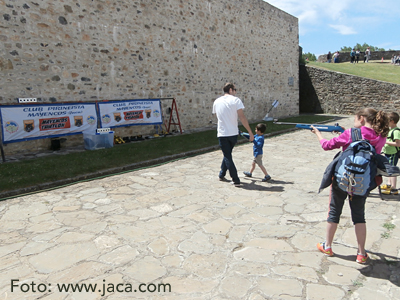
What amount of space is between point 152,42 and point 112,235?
31.9 ft

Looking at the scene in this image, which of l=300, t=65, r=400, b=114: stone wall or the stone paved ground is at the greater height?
l=300, t=65, r=400, b=114: stone wall

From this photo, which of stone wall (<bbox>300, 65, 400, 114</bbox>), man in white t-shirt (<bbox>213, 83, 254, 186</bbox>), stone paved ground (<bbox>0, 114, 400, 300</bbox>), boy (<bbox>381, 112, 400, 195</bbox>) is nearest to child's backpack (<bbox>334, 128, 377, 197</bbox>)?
stone paved ground (<bbox>0, 114, 400, 300</bbox>)

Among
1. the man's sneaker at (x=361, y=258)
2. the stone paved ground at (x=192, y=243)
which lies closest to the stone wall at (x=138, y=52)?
the stone paved ground at (x=192, y=243)

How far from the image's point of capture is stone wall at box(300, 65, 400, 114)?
2055cm

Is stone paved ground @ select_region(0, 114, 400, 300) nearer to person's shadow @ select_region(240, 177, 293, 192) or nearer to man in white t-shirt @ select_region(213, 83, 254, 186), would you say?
person's shadow @ select_region(240, 177, 293, 192)

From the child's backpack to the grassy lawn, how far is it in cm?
518

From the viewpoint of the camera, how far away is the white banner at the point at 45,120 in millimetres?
7992

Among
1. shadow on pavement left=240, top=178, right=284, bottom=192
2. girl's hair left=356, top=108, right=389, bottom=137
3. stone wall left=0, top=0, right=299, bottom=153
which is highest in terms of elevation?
stone wall left=0, top=0, right=299, bottom=153

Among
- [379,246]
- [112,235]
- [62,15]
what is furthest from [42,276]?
[62,15]

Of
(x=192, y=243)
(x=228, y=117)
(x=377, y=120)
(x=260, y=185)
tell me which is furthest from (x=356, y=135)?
(x=260, y=185)

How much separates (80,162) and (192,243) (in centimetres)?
470

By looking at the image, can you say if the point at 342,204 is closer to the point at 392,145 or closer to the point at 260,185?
the point at 392,145

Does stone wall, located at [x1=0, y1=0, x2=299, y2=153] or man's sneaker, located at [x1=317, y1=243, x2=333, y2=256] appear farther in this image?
stone wall, located at [x1=0, y1=0, x2=299, y2=153]

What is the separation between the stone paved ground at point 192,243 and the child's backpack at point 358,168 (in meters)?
0.81
